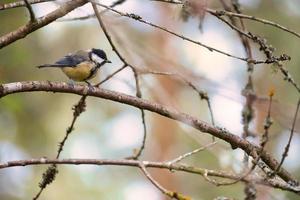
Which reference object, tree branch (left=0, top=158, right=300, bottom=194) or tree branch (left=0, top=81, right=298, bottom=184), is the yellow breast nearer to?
tree branch (left=0, top=81, right=298, bottom=184)

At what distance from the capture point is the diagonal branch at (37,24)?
2.29m

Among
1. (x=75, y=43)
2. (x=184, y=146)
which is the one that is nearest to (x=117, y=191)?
(x=184, y=146)

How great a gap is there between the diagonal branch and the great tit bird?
32.1 inches

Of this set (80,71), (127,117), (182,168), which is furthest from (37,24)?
(127,117)

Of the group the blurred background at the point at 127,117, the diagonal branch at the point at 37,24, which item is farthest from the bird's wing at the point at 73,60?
the blurred background at the point at 127,117

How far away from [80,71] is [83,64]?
0.05 meters

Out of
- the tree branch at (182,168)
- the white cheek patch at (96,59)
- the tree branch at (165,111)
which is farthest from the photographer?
the white cheek patch at (96,59)

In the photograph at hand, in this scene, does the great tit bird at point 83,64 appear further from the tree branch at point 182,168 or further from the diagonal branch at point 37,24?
the tree branch at point 182,168

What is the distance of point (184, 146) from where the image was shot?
9.98 metres

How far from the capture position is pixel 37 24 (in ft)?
7.61

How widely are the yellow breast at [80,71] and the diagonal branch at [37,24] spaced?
88 cm

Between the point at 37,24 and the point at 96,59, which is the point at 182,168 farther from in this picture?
the point at 96,59

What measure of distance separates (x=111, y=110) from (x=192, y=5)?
928cm

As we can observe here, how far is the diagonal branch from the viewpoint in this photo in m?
2.29
